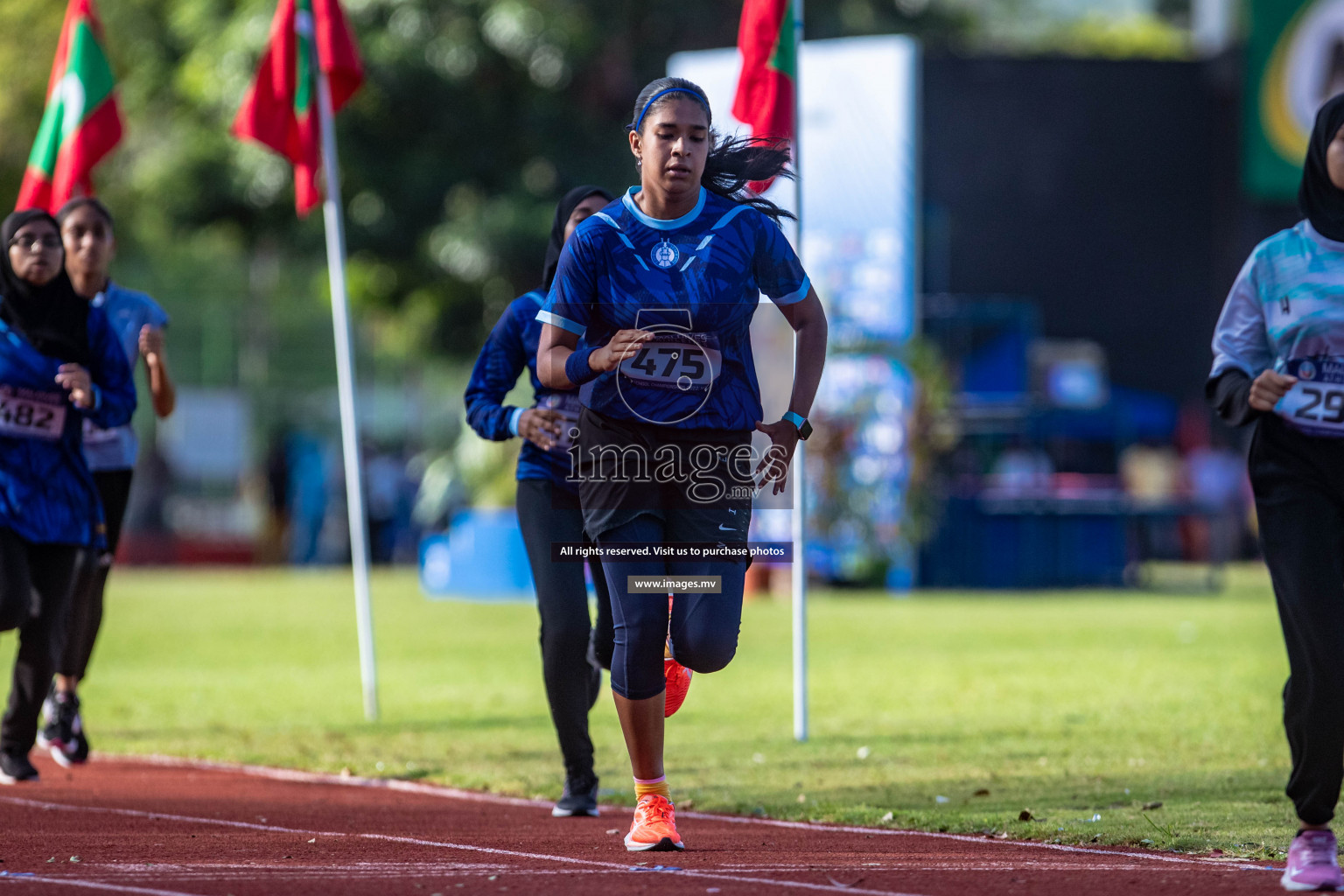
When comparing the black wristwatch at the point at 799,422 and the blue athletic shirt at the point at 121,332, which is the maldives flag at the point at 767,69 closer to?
the blue athletic shirt at the point at 121,332

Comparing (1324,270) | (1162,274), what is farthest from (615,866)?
(1162,274)

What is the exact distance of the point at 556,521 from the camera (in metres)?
7.20

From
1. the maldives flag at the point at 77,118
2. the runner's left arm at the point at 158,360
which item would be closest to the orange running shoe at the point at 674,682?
the runner's left arm at the point at 158,360

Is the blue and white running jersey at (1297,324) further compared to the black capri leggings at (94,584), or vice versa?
the black capri leggings at (94,584)

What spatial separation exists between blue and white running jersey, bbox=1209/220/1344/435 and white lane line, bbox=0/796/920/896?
184 centimetres

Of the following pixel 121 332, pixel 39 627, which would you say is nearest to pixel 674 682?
pixel 39 627

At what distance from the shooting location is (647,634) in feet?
19.7

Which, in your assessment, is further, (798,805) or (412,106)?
(412,106)

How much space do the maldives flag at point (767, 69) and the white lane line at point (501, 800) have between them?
3.75 m

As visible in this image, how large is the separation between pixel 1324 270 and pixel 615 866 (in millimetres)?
2820

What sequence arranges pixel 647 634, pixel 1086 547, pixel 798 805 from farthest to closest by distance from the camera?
pixel 1086 547 < pixel 798 805 < pixel 647 634

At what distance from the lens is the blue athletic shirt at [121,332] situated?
30.2ft

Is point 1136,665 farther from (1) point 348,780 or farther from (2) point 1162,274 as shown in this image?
(2) point 1162,274

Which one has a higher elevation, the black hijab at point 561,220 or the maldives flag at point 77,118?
the maldives flag at point 77,118
